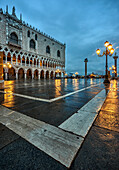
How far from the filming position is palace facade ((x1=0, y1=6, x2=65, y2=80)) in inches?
982

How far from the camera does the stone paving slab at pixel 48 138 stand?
1091 mm

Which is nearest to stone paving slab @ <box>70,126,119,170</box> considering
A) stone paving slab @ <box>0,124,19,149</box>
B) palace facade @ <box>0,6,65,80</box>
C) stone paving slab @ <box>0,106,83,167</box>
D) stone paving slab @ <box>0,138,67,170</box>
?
stone paving slab @ <box>0,106,83,167</box>

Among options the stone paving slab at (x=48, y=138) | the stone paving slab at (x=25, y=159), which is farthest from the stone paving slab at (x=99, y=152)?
the stone paving slab at (x=25, y=159)

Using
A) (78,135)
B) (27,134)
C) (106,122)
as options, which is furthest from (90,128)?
(27,134)

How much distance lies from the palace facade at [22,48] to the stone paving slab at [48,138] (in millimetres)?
25649

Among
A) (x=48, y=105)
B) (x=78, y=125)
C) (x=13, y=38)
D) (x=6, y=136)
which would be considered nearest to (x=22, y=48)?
(x=13, y=38)

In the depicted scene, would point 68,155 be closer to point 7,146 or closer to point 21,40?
point 7,146

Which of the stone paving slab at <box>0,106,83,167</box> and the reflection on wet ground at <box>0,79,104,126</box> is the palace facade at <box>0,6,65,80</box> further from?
the stone paving slab at <box>0,106,83,167</box>

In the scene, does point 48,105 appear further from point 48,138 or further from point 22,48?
point 22,48

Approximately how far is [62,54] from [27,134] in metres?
50.2

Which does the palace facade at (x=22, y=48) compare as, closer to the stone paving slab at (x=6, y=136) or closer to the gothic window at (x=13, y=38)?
the gothic window at (x=13, y=38)

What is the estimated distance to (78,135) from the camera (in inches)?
56.9

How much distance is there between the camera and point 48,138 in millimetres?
1381

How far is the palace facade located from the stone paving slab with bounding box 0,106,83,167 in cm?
2565
